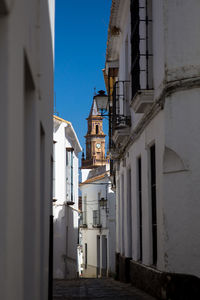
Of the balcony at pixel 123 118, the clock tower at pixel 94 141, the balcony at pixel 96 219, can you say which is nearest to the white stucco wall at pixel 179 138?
the balcony at pixel 123 118

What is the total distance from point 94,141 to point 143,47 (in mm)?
87957

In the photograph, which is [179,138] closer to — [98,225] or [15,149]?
[15,149]

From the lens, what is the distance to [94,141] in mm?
98438

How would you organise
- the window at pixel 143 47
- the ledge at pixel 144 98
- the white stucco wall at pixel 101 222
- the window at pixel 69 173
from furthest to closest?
the white stucco wall at pixel 101 222 → the window at pixel 69 173 → the window at pixel 143 47 → the ledge at pixel 144 98

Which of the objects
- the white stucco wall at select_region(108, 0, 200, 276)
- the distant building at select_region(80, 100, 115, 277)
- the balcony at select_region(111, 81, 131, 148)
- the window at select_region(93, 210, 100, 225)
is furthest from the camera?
the window at select_region(93, 210, 100, 225)

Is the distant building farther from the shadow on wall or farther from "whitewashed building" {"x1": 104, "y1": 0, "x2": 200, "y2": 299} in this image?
"whitewashed building" {"x1": 104, "y1": 0, "x2": 200, "y2": 299}

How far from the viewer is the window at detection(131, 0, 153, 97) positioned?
10344 mm

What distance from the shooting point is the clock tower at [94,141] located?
316ft

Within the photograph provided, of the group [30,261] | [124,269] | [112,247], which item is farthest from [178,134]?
[112,247]

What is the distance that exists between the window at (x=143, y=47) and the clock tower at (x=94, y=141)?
84605 millimetres

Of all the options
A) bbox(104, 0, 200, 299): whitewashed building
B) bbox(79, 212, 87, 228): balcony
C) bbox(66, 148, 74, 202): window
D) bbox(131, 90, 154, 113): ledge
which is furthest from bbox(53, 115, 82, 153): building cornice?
bbox(131, 90, 154, 113): ledge

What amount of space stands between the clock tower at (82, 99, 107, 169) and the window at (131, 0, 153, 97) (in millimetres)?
84605

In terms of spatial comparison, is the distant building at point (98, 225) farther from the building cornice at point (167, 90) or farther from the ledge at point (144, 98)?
the ledge at point (144, 98)

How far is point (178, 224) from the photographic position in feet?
28.9
